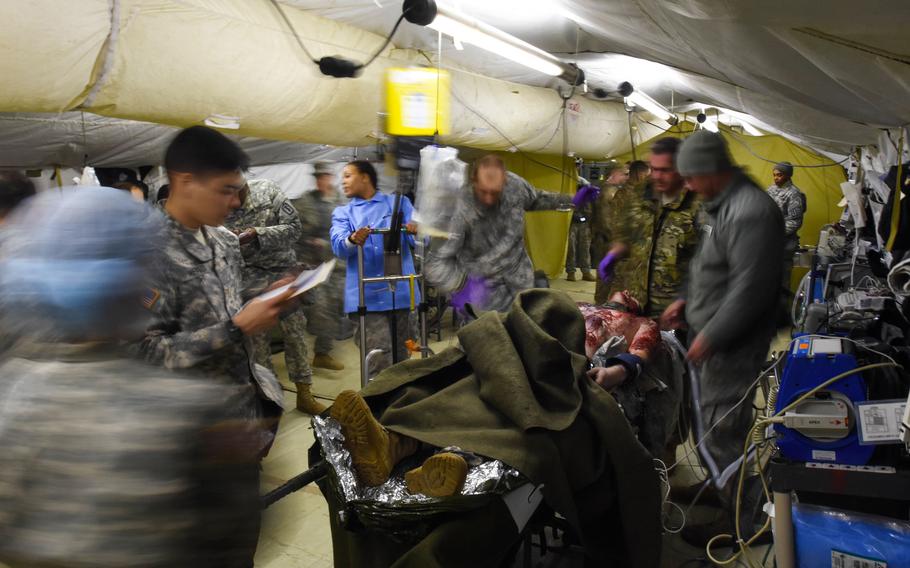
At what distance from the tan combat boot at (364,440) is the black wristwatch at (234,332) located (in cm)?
32

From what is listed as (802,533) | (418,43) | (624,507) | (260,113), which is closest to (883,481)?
(802,533)

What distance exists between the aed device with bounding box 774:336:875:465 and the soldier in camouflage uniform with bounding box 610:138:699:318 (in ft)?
4.36

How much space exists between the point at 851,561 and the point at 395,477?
1260 millimetres

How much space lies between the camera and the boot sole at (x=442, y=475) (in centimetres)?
145

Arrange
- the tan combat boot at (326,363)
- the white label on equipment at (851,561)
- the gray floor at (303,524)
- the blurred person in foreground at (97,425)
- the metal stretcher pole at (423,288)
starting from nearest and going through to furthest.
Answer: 1. the blurred person in foreground at (97,425)
2. the white label on equipment at (851,561)
3. the gray floor at (303,524)
4. the metal stretcher pole at (423,288)
5. the tan combat boot at (326,363)

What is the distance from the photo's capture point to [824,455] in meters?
1.75

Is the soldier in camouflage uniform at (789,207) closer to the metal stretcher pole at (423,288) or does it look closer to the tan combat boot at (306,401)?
the metal stretcher pole at (423,288)

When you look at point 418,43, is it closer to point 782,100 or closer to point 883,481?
point 782,100

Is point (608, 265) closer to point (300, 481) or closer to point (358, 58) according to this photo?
point (358, 58)

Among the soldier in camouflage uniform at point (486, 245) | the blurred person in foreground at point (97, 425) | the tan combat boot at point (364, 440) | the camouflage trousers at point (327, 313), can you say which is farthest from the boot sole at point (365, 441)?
the camouflage trousers at point (327, 313)

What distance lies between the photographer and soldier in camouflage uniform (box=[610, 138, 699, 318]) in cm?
311

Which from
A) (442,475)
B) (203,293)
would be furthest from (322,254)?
(442,475)

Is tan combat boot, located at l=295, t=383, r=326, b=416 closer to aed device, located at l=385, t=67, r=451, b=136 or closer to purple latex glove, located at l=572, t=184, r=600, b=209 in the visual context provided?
aed device, located at l=385, t=67, r=451, b=136

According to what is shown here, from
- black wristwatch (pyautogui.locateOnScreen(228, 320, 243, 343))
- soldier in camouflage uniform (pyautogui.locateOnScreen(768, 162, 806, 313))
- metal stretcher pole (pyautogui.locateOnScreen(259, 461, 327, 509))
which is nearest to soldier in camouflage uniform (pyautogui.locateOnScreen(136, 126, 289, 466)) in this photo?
black wristwatch (pyautogui.locateOnScreen(228, 320, 243, 343))
